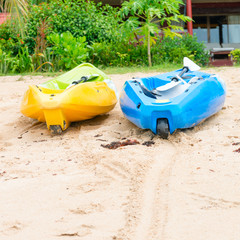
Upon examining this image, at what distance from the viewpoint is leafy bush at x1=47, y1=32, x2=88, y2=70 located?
9430 mm

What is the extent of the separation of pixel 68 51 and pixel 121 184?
683 cm

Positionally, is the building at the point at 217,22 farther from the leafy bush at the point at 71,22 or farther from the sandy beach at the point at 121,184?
the sandy beach at the point at 121,184

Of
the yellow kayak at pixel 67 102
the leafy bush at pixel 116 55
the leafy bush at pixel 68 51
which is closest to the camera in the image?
the yellow kayak at pixel 67 102

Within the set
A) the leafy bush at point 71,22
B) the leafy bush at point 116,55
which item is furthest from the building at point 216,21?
the leafy bush at point 116,55

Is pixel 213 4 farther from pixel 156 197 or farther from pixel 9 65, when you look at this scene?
pixel 156 197

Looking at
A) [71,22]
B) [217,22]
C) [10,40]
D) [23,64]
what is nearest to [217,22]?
[217,22]

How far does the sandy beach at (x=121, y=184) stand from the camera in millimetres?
2371

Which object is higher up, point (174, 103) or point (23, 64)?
point (23, 64)

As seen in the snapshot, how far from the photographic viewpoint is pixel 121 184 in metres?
3.06

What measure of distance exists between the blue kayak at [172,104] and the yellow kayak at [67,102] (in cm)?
37

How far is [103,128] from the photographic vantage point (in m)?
4.94

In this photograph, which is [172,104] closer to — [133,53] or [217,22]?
[133,53]

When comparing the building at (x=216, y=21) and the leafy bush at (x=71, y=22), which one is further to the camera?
the building at (x=216, y=21)

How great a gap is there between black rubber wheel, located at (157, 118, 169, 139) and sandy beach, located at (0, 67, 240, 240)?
8 cm
